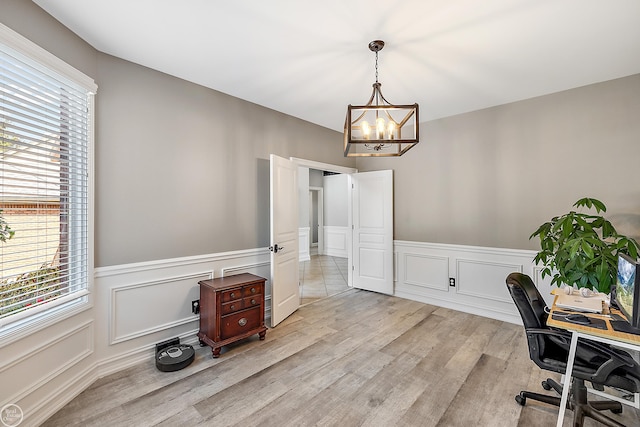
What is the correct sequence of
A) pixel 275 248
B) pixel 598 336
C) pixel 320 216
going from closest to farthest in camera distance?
pixel 598 336, pixel 275 248, pixel 320 216

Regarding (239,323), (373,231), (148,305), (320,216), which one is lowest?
(239,323)

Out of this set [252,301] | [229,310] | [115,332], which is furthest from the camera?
[252,301]

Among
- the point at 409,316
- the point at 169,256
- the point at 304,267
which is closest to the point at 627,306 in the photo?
the point at 409,316

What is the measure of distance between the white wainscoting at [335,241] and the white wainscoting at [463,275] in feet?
12.0

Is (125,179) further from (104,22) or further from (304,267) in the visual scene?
(304,267)

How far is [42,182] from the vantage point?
1.87 meters

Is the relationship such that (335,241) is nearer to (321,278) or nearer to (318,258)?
(318,258)

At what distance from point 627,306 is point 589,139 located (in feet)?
7.53

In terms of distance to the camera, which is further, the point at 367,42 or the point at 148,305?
the point at 148,305

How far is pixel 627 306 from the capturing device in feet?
5.16

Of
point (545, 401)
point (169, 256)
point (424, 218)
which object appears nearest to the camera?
point (545, 401)

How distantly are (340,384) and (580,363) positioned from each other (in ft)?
5.22

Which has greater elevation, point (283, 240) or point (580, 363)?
point (283, 240)

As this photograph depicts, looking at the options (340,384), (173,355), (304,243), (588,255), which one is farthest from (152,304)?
(304,243)
